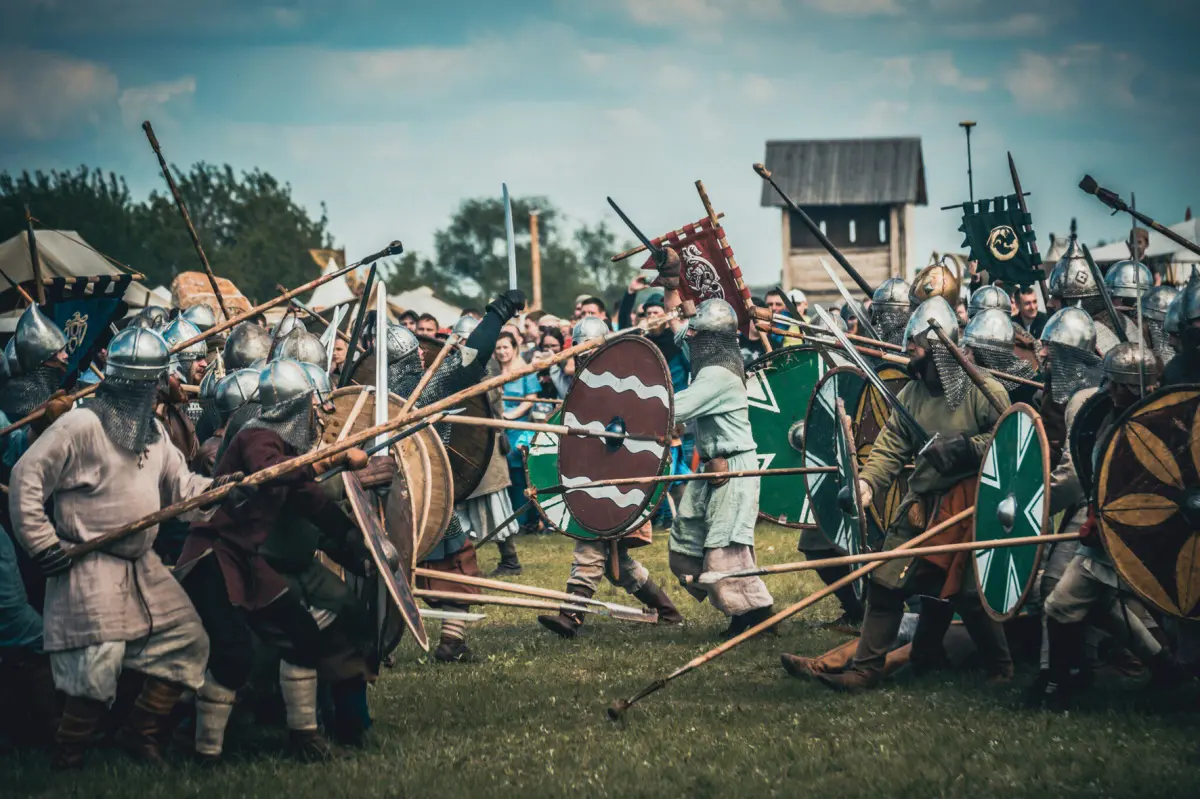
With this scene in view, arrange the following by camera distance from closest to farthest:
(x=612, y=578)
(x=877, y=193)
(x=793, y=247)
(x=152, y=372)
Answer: (x=152, y=372), (x=612, y=578), (x=793, y=247), (x=877, y=193)

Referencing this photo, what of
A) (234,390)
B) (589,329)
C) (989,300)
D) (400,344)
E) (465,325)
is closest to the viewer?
(234,390)

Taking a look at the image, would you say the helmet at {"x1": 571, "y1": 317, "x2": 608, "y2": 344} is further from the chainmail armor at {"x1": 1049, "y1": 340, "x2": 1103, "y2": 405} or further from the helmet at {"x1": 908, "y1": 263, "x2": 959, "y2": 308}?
the chainmail armor at {"x1": 1049, "y1": 340, "x2": 1103, "y2": 405}

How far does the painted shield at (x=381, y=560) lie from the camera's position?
515 centimetres

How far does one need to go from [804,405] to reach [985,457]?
2.48 m

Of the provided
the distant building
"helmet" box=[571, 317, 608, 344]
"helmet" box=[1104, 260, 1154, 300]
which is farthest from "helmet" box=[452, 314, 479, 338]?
the distant building

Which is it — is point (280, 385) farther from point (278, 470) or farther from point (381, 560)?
point (381, 560)

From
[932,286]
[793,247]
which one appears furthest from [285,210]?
[932,286]

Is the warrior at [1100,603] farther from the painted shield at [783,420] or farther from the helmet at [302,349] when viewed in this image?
the helmet at [302,349]

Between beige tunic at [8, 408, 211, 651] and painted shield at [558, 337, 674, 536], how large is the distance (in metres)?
2.50

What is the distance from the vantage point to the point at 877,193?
38.0 m

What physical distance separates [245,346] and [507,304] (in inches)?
69.1

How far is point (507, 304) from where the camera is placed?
7.51 m

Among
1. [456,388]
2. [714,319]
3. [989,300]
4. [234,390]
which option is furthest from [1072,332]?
[234,390]

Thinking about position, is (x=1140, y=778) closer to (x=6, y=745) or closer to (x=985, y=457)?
(x=985, y=457)
